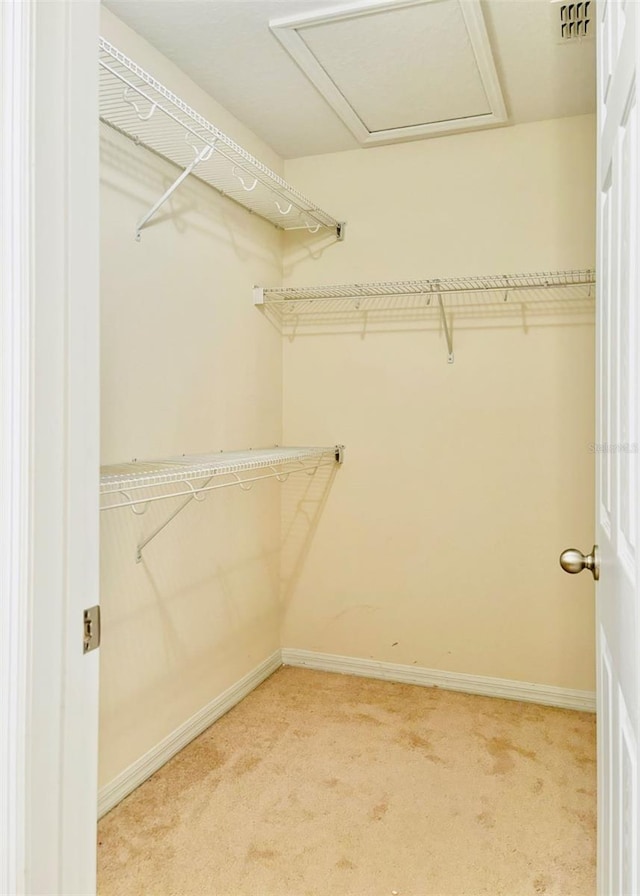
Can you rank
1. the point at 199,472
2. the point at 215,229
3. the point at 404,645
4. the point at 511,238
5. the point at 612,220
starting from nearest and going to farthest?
the point at 612,220 → the point at 199,472 → the point at 215,229 → the point at 511,238 → the point at 404,645

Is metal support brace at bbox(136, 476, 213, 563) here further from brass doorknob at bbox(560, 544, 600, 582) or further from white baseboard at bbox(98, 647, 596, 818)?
brass doorknob at bbox(560, 544, 600, 582)

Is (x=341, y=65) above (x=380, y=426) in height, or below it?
above

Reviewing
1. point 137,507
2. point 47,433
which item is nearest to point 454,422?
point 137,507

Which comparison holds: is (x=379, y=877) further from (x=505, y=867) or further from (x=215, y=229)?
(x=215, y=229)

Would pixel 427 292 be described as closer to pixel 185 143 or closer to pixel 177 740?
→ pixel 185 143

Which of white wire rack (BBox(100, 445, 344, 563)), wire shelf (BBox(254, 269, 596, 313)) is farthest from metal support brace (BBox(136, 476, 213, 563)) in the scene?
wire shelf (BBox(254, 269, 596, 313))

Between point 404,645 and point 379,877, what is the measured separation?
1.30 metres

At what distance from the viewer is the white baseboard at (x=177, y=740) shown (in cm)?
194

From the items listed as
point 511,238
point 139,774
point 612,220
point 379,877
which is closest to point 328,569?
point 139,774

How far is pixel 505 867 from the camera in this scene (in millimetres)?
1701

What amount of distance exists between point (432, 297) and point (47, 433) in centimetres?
232

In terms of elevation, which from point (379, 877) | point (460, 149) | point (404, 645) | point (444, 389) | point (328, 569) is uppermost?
point (460, 149)

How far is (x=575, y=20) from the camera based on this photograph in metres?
1.94

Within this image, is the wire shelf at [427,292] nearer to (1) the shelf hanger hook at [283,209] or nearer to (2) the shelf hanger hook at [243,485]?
(1) the shelf hanger hook at [283,209]
